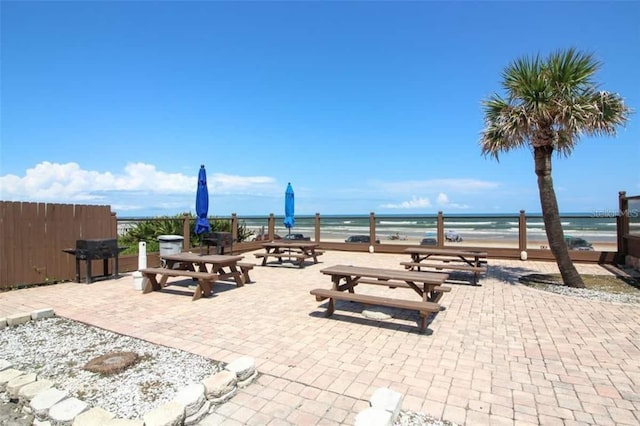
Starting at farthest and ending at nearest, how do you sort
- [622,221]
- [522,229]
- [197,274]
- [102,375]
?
[522,229] < [622,221] < [197,274] < [102,375]

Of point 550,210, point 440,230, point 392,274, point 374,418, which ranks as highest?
point 550,210

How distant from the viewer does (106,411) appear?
7.84 feet

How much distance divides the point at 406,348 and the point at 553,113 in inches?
222

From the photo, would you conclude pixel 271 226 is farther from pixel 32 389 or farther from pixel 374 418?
pixel 374 418

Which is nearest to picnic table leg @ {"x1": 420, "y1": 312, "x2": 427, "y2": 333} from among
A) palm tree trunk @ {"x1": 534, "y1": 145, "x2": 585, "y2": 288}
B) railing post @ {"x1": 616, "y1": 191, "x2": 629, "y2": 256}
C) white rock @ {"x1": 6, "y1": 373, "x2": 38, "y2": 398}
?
white rock @ {"x1": 6, "y1": 373, "x2": 38, "y2": 398}

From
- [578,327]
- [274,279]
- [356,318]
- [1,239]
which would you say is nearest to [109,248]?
[1,239]

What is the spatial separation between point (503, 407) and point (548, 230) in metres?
5.66

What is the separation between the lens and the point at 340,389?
280 cm

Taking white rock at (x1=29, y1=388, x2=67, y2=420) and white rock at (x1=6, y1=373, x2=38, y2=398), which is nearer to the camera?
white rock at (x1=29, y1=388, x2=67, y2=420)

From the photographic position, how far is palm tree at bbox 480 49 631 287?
645 cm

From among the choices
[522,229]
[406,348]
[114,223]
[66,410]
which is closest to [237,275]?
[114,223]

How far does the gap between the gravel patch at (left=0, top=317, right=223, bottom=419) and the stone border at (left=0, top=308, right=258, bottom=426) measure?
0.68ft

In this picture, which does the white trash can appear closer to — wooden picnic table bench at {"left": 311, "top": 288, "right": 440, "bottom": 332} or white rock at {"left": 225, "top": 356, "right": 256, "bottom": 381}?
wooden picnic table bench at {"left": 311, "top": 288, "right": 440, "bottom": 332}

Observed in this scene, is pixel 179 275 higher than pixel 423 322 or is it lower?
higher
